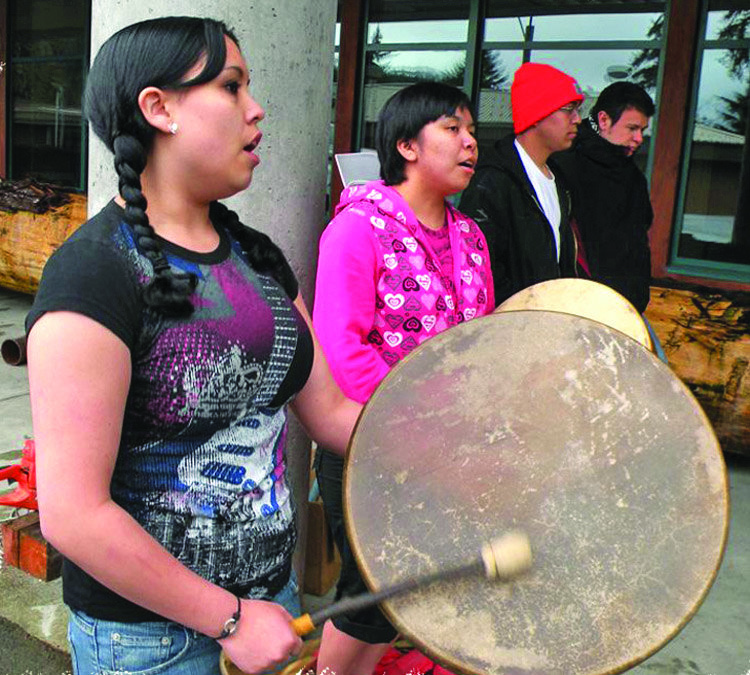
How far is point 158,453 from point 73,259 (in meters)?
0.30

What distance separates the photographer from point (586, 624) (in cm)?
129

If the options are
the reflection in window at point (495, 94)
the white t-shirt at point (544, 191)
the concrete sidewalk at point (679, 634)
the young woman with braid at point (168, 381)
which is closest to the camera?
the young woman with braid at point (168, 381)

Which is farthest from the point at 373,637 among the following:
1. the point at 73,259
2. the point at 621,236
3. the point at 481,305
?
the point at 621,236

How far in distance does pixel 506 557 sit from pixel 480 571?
5 cm

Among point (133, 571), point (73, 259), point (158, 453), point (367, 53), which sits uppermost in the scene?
point (367, 53)

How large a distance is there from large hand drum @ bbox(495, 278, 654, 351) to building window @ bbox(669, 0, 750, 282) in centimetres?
384

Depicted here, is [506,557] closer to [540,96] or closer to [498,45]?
[540,96]

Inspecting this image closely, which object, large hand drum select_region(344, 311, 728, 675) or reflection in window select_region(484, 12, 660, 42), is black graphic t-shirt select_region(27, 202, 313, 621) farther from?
reflection in window select_region(484, 12, 660, 42)

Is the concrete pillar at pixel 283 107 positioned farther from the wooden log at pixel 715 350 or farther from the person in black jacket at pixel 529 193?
the wooden log at pixel 715 350

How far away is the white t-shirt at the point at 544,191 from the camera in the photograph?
3.01 metres

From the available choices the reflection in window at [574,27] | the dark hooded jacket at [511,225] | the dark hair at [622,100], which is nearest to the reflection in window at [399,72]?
the reflection in window at [574,27]

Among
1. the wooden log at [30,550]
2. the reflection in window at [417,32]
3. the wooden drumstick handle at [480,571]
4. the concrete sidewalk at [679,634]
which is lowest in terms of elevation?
the concrete sidewalk at [679,634]

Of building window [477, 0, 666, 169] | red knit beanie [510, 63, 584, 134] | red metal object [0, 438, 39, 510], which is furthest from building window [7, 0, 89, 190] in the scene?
red knit beanie [510, 63, 584, 134]

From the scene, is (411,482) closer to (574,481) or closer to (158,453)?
(574,481)
